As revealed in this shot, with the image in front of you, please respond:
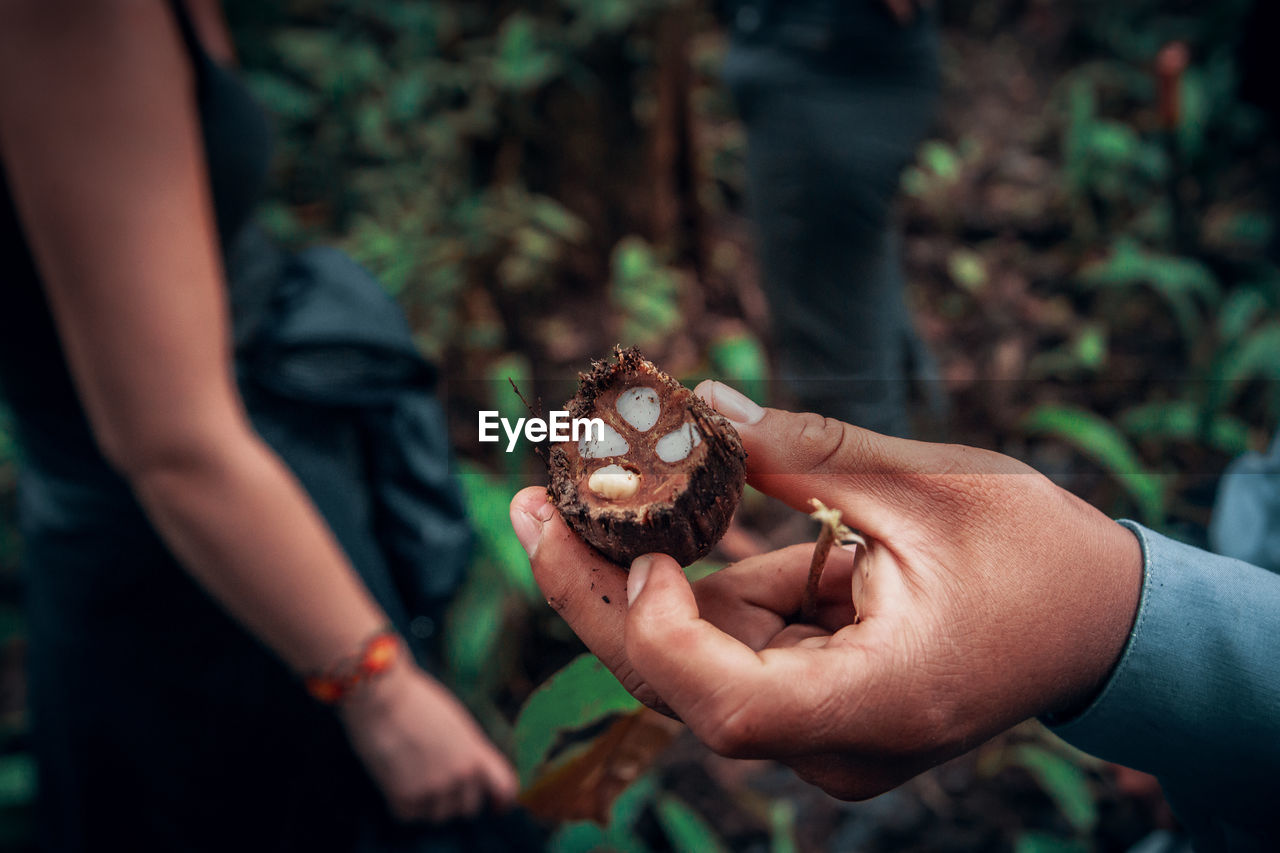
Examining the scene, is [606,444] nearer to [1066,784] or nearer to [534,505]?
[534,505]

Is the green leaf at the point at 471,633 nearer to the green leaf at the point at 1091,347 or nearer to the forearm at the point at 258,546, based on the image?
the forearm at the point at 258,546

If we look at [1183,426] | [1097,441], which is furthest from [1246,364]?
[1097,441]

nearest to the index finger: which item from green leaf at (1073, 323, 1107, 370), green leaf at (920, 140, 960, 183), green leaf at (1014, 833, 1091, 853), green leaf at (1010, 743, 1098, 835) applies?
green leaf at (1014, 833, 1091, 853)

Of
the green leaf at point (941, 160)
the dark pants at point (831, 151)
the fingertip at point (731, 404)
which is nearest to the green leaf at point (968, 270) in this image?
the green leaf at point (941, 160)

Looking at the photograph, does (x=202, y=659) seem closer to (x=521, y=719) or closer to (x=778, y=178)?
(x=521, y=719)

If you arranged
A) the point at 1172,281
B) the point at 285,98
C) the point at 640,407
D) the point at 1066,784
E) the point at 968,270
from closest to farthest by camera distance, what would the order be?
the point at 640,407
the point at 1066,784
the point at 1172,281
the point at 285,98
the point at 968,270

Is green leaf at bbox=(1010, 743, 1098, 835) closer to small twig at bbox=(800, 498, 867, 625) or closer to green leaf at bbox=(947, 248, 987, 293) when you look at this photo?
small twig at bbox=(800, 498, 867, 625)

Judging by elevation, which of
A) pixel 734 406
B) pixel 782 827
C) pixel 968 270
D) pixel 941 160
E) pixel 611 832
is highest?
pixel 734 406

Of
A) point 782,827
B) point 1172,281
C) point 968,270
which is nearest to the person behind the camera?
point 782,827

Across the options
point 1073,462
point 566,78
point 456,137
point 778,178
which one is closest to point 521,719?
point 1073,462
